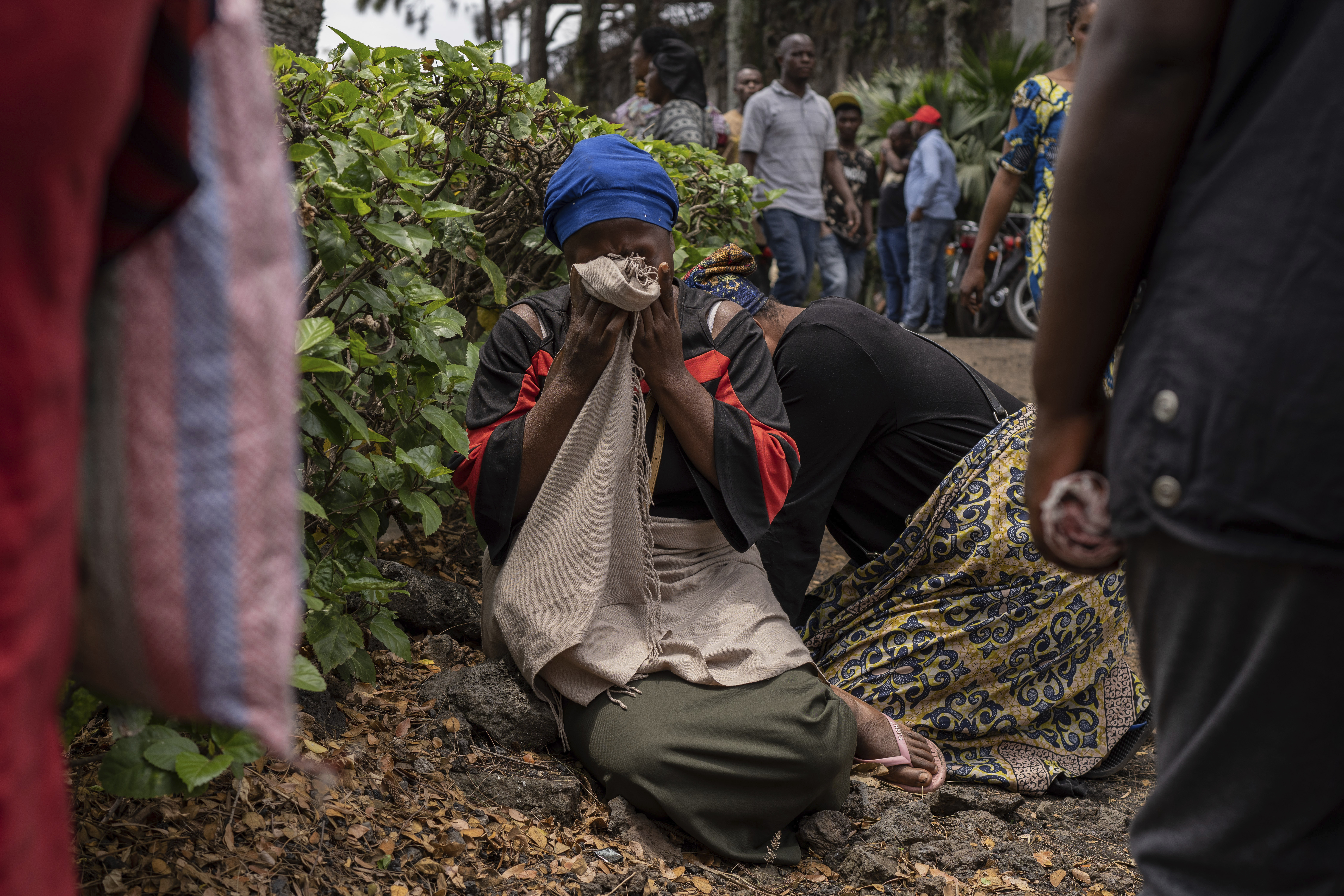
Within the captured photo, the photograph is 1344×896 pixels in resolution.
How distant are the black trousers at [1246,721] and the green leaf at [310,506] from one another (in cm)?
142

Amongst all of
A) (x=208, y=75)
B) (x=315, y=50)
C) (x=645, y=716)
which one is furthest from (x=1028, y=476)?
(x=315, y=50)

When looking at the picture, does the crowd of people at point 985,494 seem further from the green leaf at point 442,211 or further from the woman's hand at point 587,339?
the green leaf at point 442,211

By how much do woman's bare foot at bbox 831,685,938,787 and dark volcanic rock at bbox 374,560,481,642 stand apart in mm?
1045

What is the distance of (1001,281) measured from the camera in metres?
9.16

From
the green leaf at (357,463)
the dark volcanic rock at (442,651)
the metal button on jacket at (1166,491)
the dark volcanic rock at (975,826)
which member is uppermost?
the metal button on jacket at (1166,491)

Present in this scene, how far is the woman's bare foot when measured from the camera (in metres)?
2.92

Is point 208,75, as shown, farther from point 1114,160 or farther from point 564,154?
point 564,154

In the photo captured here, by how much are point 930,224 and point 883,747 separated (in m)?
6.72

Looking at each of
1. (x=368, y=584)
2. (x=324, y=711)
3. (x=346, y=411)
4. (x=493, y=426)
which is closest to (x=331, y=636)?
(x=368, y=584)

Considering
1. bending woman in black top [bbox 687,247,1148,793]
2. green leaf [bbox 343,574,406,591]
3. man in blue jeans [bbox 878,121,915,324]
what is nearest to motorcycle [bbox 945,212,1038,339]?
man in blue jeans [bbox 878,121,915,324]

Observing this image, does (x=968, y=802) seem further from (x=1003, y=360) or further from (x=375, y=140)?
(x=1003, y=360)

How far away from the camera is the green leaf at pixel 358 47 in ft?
8.02

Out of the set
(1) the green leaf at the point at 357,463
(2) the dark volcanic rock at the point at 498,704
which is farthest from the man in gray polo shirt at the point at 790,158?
(1) the green leaf at the point at 357,463

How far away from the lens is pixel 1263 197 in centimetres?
94
